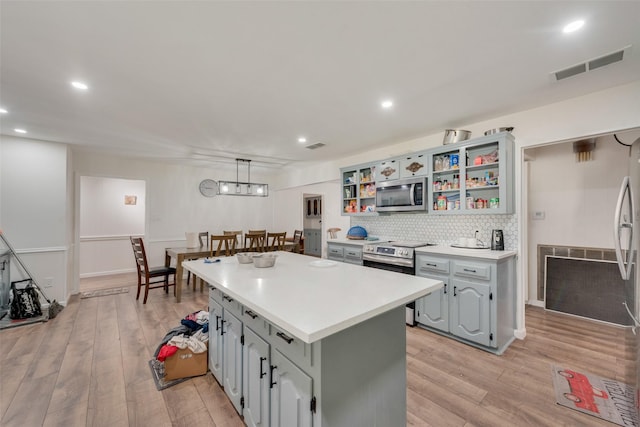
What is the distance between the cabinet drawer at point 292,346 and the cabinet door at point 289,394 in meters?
0.03

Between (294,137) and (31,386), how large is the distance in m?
3.51

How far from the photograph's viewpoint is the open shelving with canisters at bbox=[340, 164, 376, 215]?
13.5 feet

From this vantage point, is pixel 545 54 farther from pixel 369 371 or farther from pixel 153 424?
pixel 153 424

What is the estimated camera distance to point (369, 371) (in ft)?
4.13

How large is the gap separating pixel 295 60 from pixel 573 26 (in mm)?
1711

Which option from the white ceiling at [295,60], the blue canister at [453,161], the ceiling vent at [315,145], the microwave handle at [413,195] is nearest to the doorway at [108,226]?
the white ceiling at [295,60]

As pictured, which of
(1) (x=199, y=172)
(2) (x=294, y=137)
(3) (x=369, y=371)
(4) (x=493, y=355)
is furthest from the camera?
(1) (x=199, y=172)

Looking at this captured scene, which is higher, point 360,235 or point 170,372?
point 360,235

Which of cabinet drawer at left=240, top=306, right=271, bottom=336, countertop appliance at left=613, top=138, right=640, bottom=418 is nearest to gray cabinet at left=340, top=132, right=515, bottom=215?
countertop appliance at left=613, top=138, right=640, bottom=418

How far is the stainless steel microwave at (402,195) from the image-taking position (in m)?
3.34

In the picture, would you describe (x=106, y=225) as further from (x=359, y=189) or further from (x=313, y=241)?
(x=359, y=189)

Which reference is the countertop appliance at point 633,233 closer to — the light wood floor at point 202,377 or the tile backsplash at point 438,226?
the light wood floor at point 202,377

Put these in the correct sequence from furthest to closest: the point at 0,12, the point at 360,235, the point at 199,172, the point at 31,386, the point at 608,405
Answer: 1. the point at 199,172
2. the point at 360,235
3. the point at 31,386
4. the point at 608,405
5. the point at 0,12

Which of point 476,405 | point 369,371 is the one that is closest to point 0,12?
point 369,371
